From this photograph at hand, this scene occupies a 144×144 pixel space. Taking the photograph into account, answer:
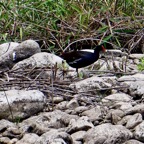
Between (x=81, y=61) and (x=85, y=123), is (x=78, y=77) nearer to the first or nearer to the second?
(x=81, y=61)

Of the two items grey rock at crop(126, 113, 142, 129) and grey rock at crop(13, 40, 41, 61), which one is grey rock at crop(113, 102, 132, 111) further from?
grey rock at crop(13, 40, 41, 61)

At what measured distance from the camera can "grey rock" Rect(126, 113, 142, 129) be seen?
11.0ft

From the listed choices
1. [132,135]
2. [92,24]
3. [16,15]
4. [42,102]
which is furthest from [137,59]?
[132,135]

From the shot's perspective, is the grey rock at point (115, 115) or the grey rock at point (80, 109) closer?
the grey rock at point (115, 115)

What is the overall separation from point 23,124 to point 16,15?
129 inches

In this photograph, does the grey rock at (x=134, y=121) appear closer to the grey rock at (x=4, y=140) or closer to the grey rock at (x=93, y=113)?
the grey rock at (x=93, y=113)

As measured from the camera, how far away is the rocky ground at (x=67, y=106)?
318 centimetres

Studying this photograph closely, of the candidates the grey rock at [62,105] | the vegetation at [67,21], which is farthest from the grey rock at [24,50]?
the grey rock at [62,105]

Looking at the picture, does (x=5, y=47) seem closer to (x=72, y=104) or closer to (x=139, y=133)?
(x=72, y=104)

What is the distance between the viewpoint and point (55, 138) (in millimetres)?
3043

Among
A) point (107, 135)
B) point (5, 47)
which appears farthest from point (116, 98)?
point (5, 47)

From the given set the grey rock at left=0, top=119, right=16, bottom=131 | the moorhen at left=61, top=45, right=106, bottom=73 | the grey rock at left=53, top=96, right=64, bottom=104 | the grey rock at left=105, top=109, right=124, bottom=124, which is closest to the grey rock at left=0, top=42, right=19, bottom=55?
the moorhen at left=61, top=45, right=106, bottom=73

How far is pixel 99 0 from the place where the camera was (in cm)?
695

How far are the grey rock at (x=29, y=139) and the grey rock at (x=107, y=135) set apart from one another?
294mm
